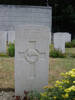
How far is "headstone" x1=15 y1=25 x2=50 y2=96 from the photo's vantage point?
12.3ft

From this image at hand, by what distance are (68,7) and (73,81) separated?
78.0ft

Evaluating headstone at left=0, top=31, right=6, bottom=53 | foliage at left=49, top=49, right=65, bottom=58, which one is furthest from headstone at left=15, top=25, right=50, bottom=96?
headstone at left=0, top=31, right=6, bottom=53

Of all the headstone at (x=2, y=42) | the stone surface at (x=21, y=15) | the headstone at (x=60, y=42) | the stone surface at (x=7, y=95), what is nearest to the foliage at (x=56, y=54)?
the headstone at (x=60, y=42)

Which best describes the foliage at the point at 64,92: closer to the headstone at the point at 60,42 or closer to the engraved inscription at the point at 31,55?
the engraved inscription at the point at 31,55

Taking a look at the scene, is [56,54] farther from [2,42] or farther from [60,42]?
[2,42]

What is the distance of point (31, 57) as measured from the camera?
12.7 ft

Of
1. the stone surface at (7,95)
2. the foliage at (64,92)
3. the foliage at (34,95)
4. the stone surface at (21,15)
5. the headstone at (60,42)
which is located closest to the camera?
the foliage at (64,92)

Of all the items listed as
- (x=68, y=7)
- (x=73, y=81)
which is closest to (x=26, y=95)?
(x=73, y=81)

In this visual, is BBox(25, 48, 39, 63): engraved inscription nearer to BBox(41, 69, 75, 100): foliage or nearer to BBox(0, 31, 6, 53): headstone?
BBox(41, 69, 75, 100): foliage

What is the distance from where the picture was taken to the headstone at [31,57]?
376cm

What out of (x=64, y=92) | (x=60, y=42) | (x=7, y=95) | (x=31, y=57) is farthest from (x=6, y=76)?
(x=60, y=42)

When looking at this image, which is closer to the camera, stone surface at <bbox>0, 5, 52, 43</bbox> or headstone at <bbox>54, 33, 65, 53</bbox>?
headstone at <bbox>54, 33, 65, 53</bbox>

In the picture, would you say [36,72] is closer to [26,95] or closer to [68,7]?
[26,95]

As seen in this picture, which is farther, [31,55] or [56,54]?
[56,54]
